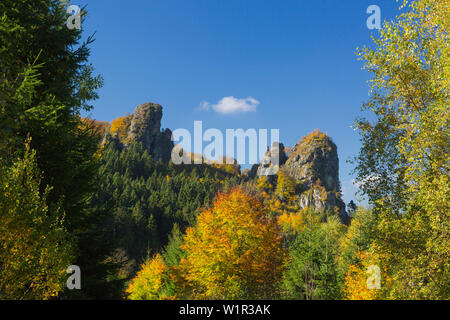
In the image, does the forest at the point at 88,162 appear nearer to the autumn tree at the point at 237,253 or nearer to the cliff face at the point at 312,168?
the autumn tree at the point at 237,253

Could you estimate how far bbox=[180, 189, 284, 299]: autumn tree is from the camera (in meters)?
20.2

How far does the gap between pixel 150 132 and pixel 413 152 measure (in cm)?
15535

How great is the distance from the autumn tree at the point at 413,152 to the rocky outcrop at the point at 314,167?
136263mm

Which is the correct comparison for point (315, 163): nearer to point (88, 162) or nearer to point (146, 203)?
point (146, 203)

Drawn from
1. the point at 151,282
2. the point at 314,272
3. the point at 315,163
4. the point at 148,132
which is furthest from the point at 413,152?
the point at 315,163

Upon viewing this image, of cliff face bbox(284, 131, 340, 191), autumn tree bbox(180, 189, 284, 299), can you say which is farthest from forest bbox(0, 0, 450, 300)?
cliff face bbox(284, 131, 340, 191)

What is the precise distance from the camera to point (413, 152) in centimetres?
1041

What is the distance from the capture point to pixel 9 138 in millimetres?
9086

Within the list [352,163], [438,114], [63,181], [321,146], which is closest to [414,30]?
[438,114]

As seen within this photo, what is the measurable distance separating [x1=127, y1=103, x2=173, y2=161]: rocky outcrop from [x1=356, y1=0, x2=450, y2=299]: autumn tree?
14799 centimetres

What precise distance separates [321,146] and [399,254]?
533 feet

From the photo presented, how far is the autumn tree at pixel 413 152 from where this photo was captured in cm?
979

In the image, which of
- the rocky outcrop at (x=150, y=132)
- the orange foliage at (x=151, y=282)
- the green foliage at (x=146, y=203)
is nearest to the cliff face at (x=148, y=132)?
the rocky outcrop at (x=150, y=132)

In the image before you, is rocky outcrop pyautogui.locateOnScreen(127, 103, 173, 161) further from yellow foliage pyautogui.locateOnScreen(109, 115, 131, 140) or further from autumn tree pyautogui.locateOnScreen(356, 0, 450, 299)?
autumn tree pyautogui.locateOnScreen(356, 0, 450, 299)
